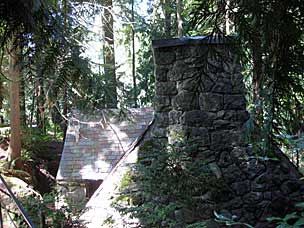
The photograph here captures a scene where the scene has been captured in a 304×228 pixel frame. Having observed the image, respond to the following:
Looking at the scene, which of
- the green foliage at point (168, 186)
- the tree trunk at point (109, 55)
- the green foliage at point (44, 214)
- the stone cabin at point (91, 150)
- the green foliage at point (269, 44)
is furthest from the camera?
the stone cabin at point (91, 150)

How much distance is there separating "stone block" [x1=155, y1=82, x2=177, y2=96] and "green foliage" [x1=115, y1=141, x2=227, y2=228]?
0.54 metres

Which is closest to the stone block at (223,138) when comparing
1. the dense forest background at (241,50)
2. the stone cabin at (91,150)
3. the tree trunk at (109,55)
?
the tree trunk at (109,55)

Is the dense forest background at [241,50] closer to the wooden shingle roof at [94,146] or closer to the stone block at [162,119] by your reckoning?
the stone block at [162,119]

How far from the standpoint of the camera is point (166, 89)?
3.77 m

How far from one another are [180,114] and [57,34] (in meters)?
2.71

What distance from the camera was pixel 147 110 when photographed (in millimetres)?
7055

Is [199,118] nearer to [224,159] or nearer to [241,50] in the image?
[224,159]

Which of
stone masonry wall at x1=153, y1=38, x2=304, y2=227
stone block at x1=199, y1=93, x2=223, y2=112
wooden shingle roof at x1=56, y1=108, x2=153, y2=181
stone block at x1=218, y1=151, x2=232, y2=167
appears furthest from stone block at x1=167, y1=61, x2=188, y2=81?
wooden shingle roof at x1=56, y1=108, x2=153, y2=181

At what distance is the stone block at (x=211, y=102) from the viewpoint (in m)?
3.59

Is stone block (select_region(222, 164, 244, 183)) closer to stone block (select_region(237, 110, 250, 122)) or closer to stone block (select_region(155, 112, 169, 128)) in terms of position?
stone block (select_region(237, 110, 250, 122))

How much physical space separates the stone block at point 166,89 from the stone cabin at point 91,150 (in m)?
1.56

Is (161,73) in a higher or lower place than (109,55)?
lower

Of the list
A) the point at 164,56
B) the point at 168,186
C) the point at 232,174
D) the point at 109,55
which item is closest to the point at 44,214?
the point at 168,186

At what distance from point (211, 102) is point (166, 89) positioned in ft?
1.61
